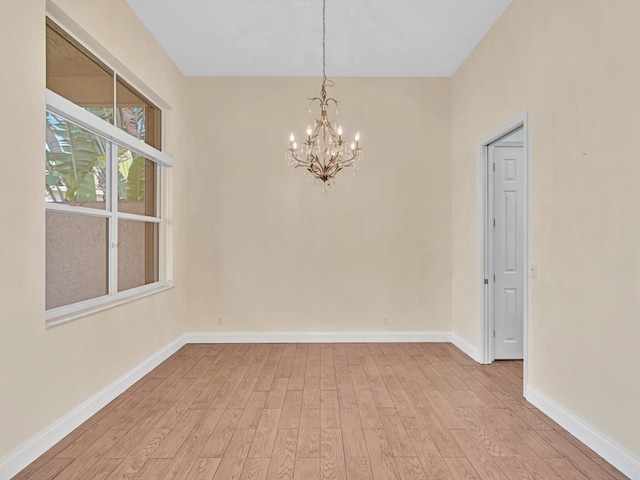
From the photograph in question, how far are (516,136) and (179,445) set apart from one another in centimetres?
462

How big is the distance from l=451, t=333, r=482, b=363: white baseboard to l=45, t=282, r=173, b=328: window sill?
11.5 ft

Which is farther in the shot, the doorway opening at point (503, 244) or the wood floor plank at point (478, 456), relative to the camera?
the doorway opening at point (503, 244)

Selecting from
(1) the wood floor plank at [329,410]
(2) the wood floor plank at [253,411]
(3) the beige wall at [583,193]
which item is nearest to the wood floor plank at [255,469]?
(2) the wood floor plank at [253,411]

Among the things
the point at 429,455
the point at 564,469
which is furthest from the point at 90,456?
the point at 564,469

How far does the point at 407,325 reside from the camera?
18.4 ft

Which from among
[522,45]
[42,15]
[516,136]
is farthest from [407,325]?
[42,15]

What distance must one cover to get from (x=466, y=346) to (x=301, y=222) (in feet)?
8.21

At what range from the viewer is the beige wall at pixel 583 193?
245 centimetres

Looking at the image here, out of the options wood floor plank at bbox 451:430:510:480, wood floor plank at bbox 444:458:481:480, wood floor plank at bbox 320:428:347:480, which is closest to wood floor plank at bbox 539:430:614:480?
wood floor plank at bbox 451:430:510:480

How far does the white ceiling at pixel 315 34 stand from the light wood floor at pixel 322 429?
136 inches

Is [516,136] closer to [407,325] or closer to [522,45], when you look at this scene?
[522,45]

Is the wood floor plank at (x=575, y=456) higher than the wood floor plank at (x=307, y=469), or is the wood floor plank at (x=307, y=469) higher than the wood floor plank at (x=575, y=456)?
the wood floor plank at (x=575, y=456)

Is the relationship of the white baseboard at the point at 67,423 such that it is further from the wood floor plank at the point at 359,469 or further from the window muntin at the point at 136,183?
the wood floor plank at the point at 359,469

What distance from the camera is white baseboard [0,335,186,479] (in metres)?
2.41
